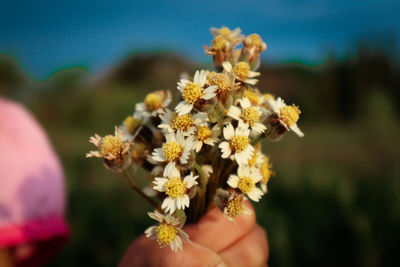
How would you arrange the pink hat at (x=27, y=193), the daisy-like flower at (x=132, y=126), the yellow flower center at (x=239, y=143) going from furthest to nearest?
the pink hat at (x=27, y=193), the daisy-like flower at (x=132, y=126), the yellow flower center at (x=239, y=143)

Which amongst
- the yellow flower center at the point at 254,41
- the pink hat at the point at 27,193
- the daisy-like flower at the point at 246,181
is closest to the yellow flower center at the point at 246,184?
the daisy-like flower at the point at 246,181

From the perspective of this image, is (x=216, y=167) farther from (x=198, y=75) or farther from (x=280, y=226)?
(x=280, y=226)

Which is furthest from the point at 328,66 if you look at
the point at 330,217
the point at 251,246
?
the point at 251,246

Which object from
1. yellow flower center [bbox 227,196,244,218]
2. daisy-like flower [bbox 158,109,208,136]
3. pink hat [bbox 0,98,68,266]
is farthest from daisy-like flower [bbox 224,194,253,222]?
pink hat [bbox 0,98,68,266]

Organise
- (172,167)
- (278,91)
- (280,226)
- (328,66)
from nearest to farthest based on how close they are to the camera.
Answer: (172,167)
(280,226)
(328,66)
(278,91)

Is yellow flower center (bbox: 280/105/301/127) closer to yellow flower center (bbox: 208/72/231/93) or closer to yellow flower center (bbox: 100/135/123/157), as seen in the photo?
yellow flower center (bbox: 208/72/231/93)

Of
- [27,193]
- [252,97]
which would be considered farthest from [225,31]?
[27,193]

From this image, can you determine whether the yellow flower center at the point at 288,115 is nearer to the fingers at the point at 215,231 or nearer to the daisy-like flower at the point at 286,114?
the daisy-like flower at the point at 286,114

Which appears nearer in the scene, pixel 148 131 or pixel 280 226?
pixel 148 131
